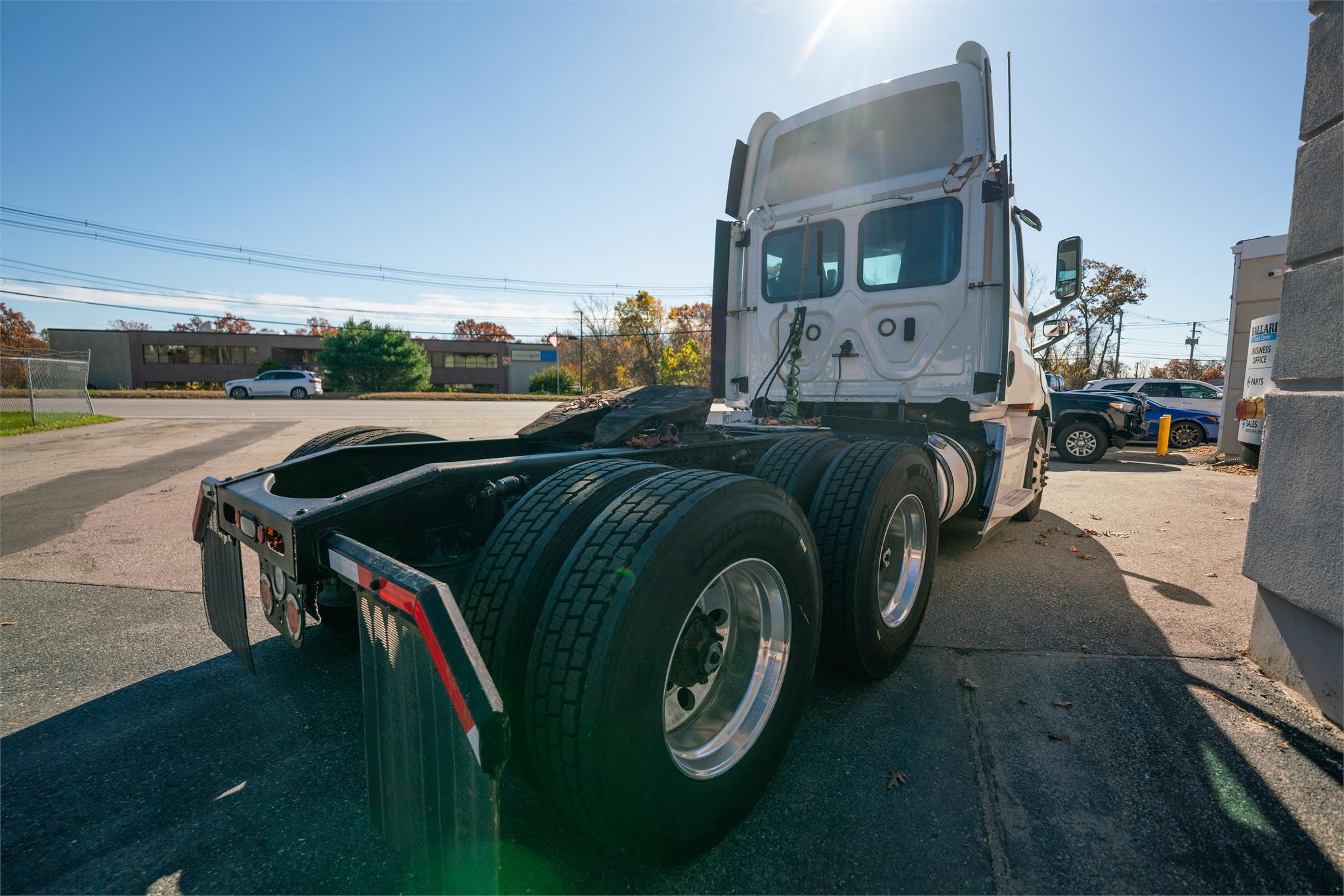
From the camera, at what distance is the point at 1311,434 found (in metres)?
2.82

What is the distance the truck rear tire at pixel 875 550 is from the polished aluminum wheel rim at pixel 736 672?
565 millimetres

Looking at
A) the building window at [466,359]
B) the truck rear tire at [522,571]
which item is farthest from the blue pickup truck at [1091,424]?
the building window at [466,359]

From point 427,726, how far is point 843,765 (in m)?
1.55

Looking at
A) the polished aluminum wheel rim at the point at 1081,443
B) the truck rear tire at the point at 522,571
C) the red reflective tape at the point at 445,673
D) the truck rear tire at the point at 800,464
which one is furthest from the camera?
the polished aluminum wheel rim at the point at 1081,443

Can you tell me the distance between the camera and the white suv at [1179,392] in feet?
48.3

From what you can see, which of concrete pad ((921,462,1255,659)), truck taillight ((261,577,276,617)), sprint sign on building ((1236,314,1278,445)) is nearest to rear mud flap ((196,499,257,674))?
truck taillight ((261,577,276,617))

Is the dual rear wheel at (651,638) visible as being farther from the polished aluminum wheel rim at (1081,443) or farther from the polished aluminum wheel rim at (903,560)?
the polished aluminum wheel rim at (1081,443)

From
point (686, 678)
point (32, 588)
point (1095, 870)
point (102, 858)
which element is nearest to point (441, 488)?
point (686, 678)

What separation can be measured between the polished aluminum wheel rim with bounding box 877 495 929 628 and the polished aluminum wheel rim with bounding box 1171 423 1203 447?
15186mm

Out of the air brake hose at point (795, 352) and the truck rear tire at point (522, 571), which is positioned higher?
the air brake hose at point (795, 352)

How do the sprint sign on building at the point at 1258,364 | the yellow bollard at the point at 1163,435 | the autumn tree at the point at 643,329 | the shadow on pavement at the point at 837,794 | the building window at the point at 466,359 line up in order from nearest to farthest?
the shadow on pavement at the point at 837,794 → the sprint sign on building at the point at 1258,364 → the yellow bollard at the point at 1163,435 → the autumn tree at the point at 643,329 → the building window at the point at 466,359

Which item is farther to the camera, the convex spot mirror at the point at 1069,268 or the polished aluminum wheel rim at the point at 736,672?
the convex spot mirror at the point at 1069,268

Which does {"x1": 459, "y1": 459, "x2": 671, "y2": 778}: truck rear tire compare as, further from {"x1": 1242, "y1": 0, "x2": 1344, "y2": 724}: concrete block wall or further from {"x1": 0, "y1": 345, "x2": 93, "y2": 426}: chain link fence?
{"x1": 0, "y1": 345, "x2": 93, "y2": 426}: chain link fence

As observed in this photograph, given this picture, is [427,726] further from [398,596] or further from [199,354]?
[199,354]
